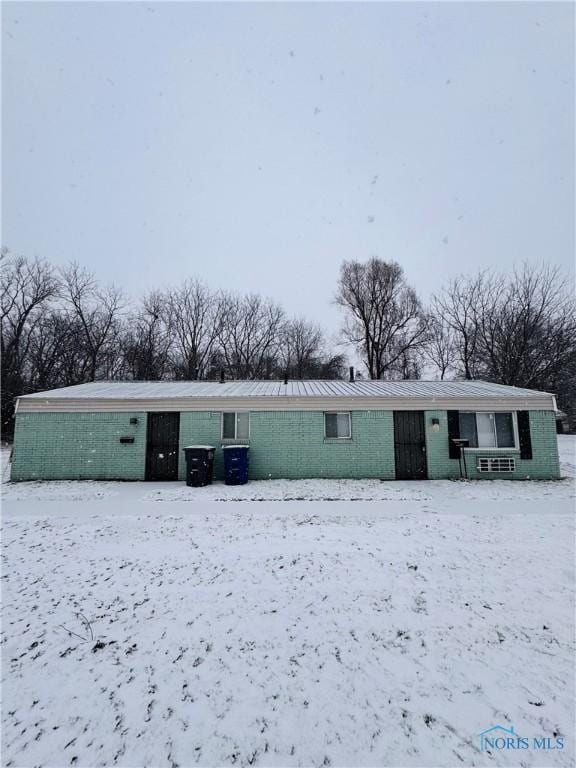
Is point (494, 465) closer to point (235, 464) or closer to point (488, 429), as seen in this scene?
point (488, 429)

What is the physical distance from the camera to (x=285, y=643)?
318 cm

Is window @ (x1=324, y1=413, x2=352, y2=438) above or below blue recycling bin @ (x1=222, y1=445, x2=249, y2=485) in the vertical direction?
above

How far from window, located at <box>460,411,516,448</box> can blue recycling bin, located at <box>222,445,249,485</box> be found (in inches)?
282

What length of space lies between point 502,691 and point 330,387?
34.9 ft

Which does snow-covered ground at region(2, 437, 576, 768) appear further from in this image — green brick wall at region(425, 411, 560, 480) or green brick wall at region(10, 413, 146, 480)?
green brick wall at region(425, 411, 560, 480)

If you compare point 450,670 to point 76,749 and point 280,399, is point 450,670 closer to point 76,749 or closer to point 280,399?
point 76,749

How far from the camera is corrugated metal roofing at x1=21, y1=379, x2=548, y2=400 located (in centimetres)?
1116

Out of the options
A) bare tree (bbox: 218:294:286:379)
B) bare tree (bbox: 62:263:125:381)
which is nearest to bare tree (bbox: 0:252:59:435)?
bare tree (bbox: 62:263:125:381)

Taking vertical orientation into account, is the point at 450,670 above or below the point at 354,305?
below

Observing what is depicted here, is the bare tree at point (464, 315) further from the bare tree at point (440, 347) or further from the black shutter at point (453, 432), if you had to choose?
the black shutter at point (453, 432)

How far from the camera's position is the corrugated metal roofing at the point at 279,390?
36.6 feet

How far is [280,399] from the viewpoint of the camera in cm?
1105

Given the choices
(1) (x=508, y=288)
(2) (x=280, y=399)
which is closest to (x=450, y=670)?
(2) (x=280, y=399)
